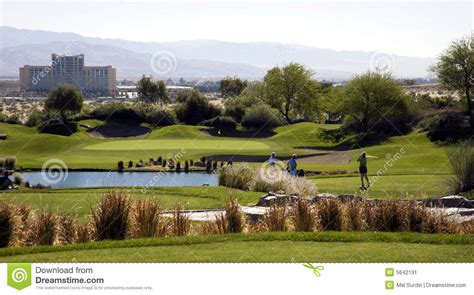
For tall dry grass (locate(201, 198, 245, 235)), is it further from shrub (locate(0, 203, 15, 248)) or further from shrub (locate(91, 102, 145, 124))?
shrub (locate(91, 102, 145, 124))

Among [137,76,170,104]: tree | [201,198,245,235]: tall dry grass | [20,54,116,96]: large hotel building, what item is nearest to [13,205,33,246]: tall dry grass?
[201,198,245,235]: tall dry grass

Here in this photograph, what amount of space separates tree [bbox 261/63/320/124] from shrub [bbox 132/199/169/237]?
63682 millimetres

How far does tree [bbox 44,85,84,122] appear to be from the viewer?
71875 mm

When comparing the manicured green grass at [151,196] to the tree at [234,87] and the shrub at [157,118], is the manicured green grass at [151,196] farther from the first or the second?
the tree at [234,87]

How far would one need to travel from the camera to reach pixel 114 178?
126 feet

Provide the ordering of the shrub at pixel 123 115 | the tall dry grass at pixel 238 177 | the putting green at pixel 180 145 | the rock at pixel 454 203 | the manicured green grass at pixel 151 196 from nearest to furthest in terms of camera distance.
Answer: the manicured green grass at pixel 151 196 → the rock at pixel 454 203 → the tall dry grass at pixel 238 177 → the putting green at pixel 180 145 → the shrub at pixel 123 115

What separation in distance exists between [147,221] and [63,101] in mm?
62471

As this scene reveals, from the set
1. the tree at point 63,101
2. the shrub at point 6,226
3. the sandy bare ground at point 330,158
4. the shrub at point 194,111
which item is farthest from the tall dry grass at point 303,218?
the shrub at point 194,111

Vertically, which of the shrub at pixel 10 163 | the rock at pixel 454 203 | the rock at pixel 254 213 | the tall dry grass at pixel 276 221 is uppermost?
the tall dry grass at pixel 276 221

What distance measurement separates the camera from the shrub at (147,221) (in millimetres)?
12406

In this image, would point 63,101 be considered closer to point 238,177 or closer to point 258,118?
point 258,118

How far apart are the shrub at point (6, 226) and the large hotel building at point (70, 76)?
78.6 metres

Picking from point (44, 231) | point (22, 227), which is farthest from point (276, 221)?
point (22, 227)

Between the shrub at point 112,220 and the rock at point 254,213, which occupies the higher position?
the shrub at point 112,220
